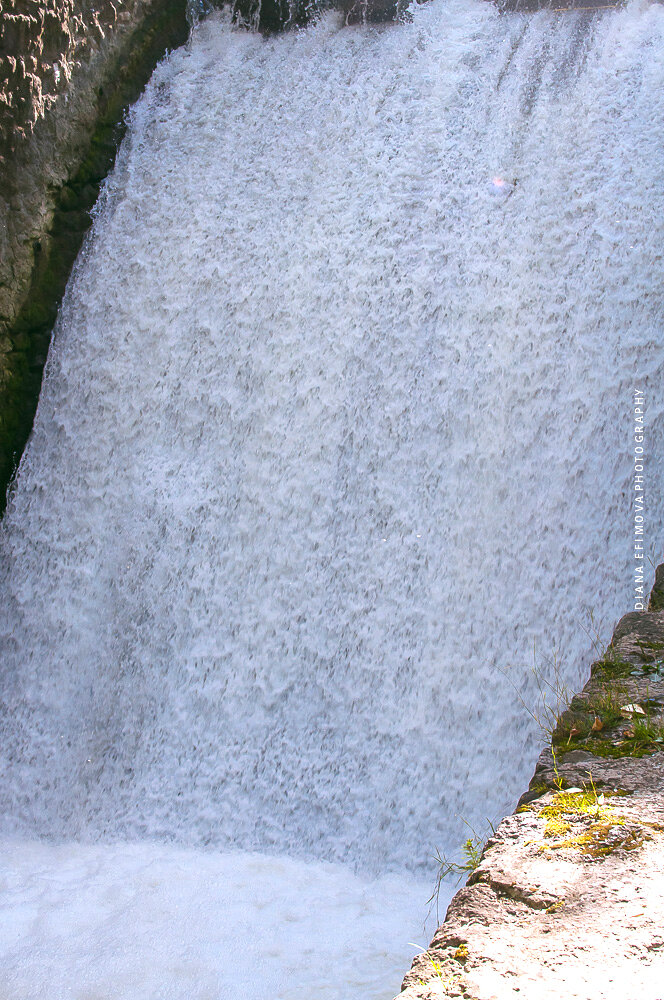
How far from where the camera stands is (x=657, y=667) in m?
2.87

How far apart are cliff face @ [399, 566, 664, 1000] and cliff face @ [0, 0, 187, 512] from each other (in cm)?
401

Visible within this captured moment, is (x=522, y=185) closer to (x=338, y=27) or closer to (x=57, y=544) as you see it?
(x=338, y=27)

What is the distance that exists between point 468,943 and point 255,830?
2652 millimetres

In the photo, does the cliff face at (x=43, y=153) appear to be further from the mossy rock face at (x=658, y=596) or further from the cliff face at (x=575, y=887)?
the cliff face at (x=575, y=887)

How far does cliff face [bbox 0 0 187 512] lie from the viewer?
5.07m

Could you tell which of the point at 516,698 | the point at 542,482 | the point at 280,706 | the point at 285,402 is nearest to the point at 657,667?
the point at 516,698

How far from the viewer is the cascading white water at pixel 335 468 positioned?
162 inches

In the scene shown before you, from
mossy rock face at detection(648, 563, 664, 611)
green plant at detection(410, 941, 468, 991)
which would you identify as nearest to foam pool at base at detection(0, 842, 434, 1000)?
mossy rock face at detection(648, 563, 664, 611)

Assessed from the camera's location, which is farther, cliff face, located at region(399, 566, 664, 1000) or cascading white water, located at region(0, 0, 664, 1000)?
cascading white water, located at region(0, 0, 664, 1000)

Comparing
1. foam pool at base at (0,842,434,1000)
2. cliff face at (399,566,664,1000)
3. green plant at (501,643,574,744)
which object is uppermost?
cliff face at (399,566,664,1000)

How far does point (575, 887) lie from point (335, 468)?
3.17m

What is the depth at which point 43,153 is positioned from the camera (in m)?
5.39

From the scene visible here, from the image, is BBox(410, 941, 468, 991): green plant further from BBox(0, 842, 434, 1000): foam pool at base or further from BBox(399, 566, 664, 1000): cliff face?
BBox(0, 842, 434, 1000): foam pool at base

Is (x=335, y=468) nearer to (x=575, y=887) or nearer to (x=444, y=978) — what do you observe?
(x=575, y=887)
